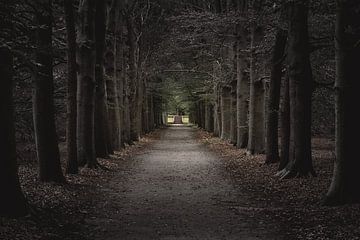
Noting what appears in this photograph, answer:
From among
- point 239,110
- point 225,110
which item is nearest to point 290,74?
point 239,110

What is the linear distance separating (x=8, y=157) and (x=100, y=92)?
12918 millimetres

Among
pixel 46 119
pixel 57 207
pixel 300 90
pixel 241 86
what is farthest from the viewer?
pixel 241 86

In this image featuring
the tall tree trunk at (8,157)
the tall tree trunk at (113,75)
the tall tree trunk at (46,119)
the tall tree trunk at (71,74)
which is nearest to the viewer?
the tall tree trunk at (8,157)

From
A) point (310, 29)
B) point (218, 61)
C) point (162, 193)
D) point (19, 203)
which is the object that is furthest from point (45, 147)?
point (218, 61)

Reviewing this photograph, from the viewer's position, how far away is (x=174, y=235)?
8.44m

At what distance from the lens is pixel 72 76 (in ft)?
48.6

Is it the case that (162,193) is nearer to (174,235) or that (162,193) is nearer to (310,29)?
(174,235)

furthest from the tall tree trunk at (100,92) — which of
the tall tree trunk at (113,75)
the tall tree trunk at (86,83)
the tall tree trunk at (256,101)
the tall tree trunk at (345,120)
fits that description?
the tall tree trunk at (345,120)

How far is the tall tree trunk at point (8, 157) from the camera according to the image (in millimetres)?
8547

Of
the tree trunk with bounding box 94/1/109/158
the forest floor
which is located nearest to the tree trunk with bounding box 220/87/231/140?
the tree trunk with bounding box 94/1/109/158

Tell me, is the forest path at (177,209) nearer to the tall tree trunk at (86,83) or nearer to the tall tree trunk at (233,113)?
the tall tree trunk at (86,83)

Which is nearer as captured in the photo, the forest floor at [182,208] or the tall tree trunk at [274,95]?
the forest floor at [182,208]

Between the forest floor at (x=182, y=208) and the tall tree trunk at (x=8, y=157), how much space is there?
12.8 inches

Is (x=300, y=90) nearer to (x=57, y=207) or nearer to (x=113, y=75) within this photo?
(x=57, y=207)
